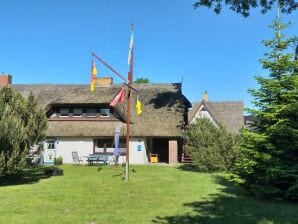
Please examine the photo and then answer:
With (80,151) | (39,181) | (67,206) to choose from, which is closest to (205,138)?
(39,181)

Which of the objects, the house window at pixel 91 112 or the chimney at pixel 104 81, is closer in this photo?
the house window at pixel 91 112

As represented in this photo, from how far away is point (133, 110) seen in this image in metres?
44.0

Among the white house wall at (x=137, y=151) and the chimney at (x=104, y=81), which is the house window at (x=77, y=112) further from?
the chimney at (x=104, y=81)

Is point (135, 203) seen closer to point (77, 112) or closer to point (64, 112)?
point (77, 112)

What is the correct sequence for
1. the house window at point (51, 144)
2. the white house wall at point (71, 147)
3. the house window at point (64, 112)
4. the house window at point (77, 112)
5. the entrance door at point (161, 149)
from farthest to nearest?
the entrance door at point (161, 149) < the house window at point (64, 112) < the house window at point (77, 112) < the house window at point (51, 144) < the white house wall at point (71, 147)

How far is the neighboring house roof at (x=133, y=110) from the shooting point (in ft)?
135

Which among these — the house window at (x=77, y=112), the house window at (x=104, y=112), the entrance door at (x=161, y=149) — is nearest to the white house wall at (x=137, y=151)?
the house window at (x=104, y=112)

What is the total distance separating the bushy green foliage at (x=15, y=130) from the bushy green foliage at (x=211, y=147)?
10.4 metres

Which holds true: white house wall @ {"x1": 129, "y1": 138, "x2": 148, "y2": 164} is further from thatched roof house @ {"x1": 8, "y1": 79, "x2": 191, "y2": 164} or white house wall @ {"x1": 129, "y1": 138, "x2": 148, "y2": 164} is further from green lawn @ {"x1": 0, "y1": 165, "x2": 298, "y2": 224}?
green lawn @ {"x1": 0, "y1": 165, "x2": 298, "y2": 224}

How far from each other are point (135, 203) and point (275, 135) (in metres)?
6.50

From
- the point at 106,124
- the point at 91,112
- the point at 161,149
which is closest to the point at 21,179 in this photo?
the point at 106,124

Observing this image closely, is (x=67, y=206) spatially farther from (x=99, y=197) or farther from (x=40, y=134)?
(x=40, y=134)

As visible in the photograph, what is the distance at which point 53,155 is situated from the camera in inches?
1639

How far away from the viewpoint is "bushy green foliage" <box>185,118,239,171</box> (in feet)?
97.1
